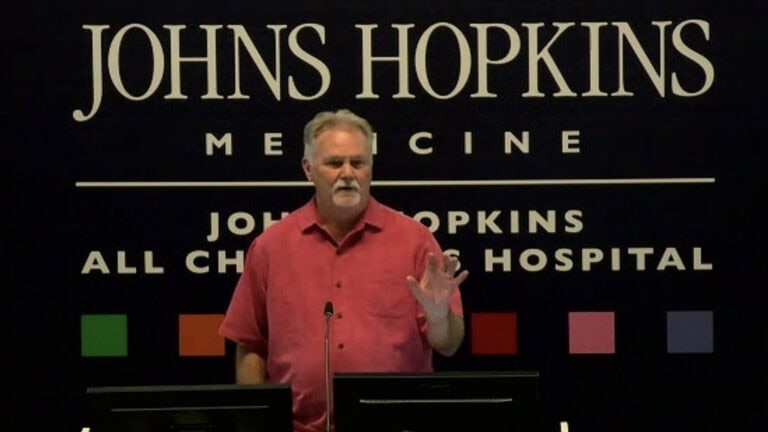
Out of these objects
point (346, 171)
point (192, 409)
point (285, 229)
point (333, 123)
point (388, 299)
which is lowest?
point (192, 409)

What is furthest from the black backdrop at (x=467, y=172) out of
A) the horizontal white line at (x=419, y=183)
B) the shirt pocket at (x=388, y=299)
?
the shirt pocket at (x=388, y=299)

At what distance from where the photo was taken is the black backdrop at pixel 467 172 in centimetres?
482

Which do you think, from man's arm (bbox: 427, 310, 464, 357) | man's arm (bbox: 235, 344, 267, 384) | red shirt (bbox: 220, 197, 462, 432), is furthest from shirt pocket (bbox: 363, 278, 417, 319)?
man's arm (bbox: 235, 344, 267, 384)

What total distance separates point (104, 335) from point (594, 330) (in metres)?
1.71

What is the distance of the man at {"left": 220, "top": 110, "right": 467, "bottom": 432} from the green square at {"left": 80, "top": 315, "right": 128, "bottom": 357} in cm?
94

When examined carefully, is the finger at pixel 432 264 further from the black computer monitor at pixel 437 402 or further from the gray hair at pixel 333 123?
the gray hair at pixel 333 123

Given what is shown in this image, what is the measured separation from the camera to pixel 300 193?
192 inches

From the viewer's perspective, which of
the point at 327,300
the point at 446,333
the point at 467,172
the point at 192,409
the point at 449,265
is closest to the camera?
the point at 192,409

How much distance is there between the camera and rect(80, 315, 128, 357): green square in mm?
4938

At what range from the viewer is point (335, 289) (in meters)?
4.02

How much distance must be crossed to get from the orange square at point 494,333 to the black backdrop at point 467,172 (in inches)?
1.1

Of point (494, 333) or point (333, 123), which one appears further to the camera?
point (494, 333)

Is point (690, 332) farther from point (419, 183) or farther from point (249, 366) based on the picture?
point (249, 366)

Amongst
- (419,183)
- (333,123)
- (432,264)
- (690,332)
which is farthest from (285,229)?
(690,332)
